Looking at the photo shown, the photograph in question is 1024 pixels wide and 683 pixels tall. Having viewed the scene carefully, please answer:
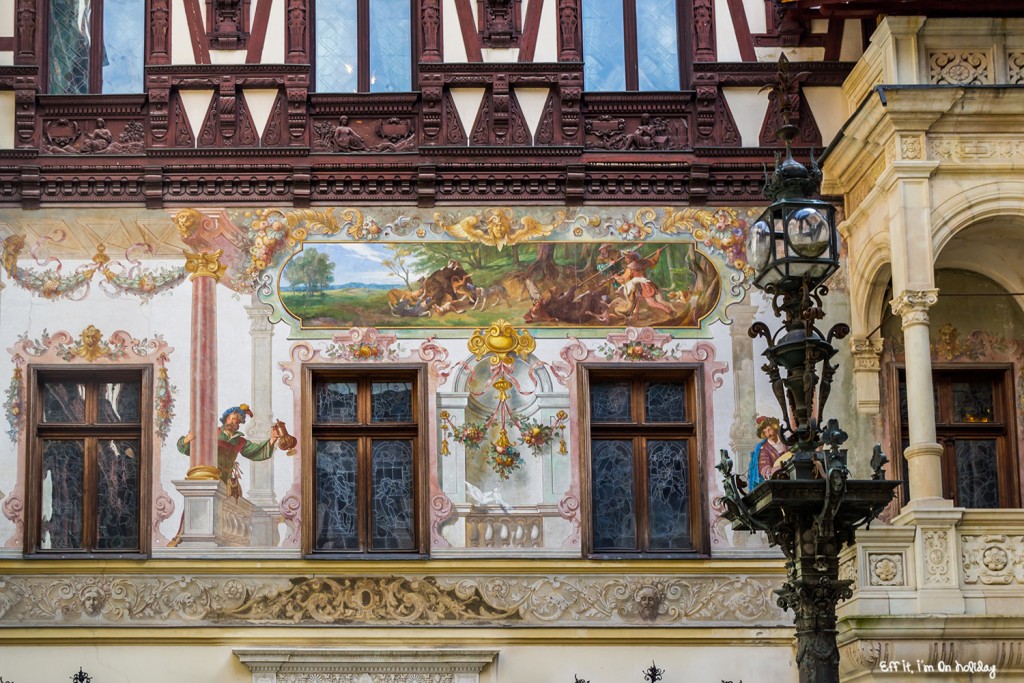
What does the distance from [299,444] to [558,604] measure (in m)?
3.14

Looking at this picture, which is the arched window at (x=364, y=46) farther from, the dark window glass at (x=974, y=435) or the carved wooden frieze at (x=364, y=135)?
the dark window glass at (x=974, y=435)

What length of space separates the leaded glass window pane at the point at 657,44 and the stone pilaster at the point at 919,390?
4.04m

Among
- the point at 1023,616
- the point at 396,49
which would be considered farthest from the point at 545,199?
the point at 1023,616

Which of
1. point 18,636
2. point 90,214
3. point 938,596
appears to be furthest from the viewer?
point 90,214

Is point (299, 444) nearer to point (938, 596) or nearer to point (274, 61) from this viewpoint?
point (274, 61)

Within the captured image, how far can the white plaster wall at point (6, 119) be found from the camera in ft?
61.9

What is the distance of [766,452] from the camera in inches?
720

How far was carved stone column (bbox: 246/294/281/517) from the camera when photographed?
17.9 meters

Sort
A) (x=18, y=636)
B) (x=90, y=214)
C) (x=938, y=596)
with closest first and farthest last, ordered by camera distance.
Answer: (x=938, y=596)
(x=18, y=636)
(x=90, y=214)

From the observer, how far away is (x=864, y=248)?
18.4 meters

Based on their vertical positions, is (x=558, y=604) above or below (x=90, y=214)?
below

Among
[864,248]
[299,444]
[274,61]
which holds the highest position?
[274,61]

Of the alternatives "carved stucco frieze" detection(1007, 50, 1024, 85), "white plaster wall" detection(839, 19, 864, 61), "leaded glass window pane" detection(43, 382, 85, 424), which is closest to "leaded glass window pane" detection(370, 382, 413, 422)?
"leaded glass window pane" detection(43, 382, 85, 424)

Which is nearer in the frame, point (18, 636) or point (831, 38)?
point (18, 636)
